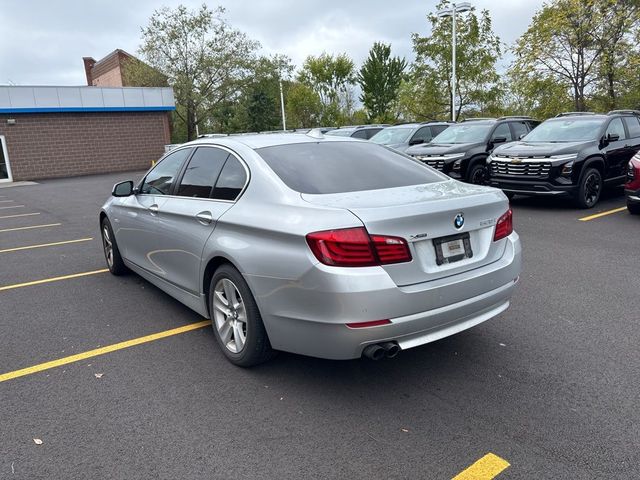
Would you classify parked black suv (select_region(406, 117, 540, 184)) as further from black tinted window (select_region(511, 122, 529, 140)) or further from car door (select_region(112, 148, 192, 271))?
car door (select_region(112, 148, 192, 271))

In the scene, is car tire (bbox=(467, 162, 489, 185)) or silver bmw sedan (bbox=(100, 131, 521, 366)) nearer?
silver bmw sedan (bbox=(100, 131, 521, 366))

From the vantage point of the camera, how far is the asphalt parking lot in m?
2.60

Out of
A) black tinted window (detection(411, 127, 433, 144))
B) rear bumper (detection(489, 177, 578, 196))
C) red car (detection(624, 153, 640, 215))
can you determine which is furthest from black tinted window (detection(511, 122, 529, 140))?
red car (detection(624, 153, 640, 215))

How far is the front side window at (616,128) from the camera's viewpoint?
10.4 metres

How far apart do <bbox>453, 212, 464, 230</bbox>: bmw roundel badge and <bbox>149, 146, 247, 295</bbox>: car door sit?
149cm

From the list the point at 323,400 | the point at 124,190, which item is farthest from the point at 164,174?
the point at 323,400

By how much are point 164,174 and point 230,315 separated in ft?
6.14

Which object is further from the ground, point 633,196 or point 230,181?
point 230,181

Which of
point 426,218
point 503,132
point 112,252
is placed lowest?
point 112,252

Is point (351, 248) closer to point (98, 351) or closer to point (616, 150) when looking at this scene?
point (98, 351)

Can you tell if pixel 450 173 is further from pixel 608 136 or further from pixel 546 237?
pixel 546 237

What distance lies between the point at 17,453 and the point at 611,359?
149 inches

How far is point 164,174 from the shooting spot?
4.84 m

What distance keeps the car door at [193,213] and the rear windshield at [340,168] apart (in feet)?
1.13
